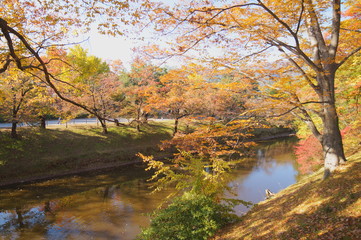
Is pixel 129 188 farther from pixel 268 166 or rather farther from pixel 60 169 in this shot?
pixel 268 166

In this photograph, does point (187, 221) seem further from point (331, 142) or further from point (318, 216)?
point (331, 142)

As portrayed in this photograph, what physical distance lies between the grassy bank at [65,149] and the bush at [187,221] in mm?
12355

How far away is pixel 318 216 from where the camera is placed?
4.48 metres

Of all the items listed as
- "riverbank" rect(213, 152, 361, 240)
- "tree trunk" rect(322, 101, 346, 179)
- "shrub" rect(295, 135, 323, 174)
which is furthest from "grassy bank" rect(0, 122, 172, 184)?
"tree trunk" rect(322, 101, 346, 179)

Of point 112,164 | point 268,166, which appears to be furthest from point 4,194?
point 268,166

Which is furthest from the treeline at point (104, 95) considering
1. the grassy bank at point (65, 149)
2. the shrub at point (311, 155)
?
the shrub at point (311, 155)

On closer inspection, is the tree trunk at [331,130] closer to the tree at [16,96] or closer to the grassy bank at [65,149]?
the tree at [16,96]

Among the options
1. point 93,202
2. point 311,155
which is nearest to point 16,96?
point 93,202

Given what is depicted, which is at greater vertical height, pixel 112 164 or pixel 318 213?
pixel 318 213

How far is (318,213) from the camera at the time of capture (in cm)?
460

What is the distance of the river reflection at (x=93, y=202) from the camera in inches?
334

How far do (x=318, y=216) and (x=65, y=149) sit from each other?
17240mm

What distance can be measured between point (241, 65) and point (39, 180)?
46.1 ft

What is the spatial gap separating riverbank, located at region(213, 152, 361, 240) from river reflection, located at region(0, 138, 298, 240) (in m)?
3.08
